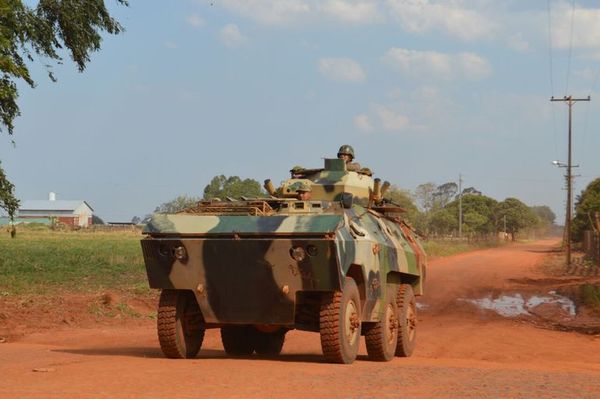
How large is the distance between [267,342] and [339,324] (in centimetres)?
298

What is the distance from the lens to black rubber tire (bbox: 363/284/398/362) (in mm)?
11875

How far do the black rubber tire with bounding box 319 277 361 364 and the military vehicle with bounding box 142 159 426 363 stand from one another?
0.01 metres

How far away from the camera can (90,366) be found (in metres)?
9.66

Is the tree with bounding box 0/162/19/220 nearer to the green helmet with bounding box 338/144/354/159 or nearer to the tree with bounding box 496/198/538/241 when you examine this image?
the green helmet with bounding box 338/144/354/159

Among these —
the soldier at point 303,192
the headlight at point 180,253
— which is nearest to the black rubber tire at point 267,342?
the soldier at point 303,192

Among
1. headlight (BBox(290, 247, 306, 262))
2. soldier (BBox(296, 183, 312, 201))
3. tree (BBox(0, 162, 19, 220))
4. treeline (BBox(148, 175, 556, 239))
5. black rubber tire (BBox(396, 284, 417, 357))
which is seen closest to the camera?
headlight (BBox(290, 247, 306, 262))

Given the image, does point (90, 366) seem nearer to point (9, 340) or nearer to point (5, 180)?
point (9, 340)

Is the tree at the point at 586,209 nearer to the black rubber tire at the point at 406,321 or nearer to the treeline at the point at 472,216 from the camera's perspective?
the treeline at the point at 472,216

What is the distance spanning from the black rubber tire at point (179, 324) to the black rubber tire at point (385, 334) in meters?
2.14

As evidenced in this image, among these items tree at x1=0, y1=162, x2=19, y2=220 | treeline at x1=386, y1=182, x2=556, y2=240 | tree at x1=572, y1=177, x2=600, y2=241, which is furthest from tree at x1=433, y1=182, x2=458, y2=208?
tree at x1=0, y1=162, x2=19, y2=220

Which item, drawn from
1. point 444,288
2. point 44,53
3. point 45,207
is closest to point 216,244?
point 44,53

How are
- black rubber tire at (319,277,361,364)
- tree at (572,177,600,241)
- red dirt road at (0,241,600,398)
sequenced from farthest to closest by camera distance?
tree at (572,177,600,241)
black rubber tire at (319,277,361,364)
red dirt road at (0,241,600,398)

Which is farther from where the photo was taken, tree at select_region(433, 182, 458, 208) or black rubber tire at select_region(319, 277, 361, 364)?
tree at select_region(433, 182, 458, 208)

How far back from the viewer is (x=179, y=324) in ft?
35.8
